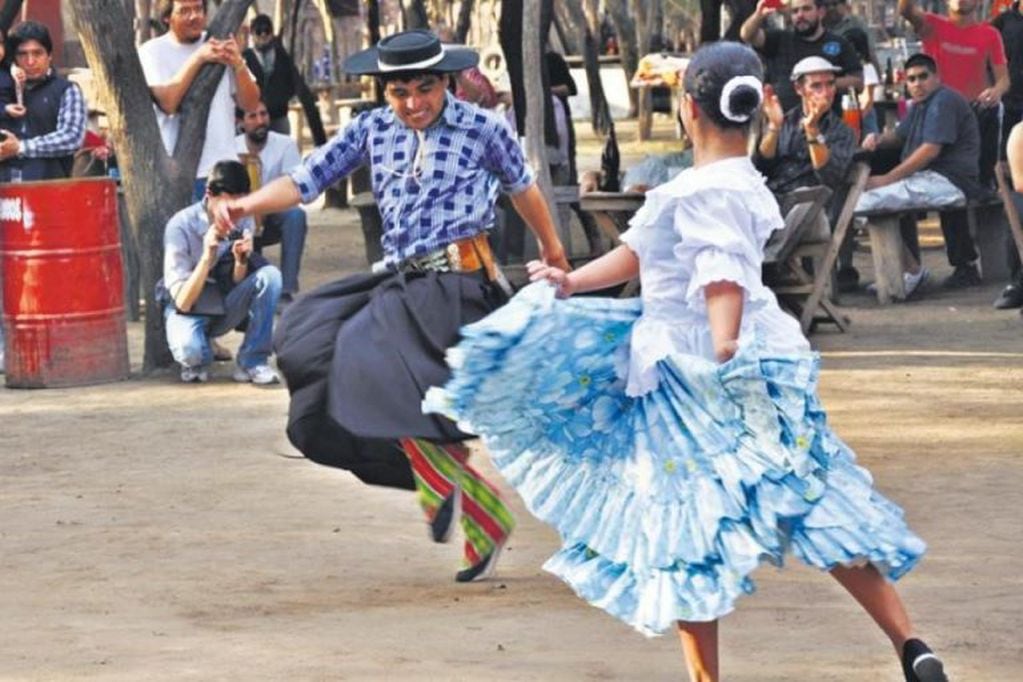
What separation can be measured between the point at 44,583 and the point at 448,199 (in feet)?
5.83

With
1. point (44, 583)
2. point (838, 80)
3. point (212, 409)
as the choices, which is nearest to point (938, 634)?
point (44, 583)

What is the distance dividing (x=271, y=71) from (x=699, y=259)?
47.0ft

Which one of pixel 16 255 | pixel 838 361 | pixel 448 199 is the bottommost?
pixel 838 361

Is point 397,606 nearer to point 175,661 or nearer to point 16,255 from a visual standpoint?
point 175,661

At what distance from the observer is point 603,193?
47.9ft

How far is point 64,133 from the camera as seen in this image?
45.1 ft

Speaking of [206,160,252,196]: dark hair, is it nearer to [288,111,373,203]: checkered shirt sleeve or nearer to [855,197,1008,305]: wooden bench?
[288,111,373,203]: checkered shirt sleeve

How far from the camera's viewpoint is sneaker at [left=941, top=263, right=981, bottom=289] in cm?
1614

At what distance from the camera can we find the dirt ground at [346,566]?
21.9 ft

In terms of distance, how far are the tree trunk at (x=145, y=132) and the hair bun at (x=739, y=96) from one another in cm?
762

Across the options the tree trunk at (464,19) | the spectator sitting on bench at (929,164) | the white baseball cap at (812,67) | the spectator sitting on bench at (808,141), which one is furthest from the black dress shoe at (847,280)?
the tree trunk at (464,19)

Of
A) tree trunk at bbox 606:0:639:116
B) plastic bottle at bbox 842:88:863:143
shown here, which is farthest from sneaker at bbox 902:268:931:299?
tree trunk at bbox 606:0:639:116

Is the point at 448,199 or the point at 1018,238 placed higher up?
the point at 448,199

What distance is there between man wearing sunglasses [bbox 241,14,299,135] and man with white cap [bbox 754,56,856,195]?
5245 mm
